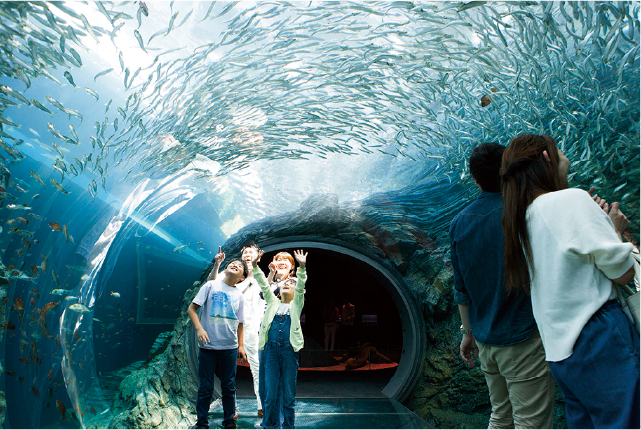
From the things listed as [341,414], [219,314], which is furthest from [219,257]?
[341,414]

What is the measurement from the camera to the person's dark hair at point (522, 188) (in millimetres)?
1681

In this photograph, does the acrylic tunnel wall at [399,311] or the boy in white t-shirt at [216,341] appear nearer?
the boy in white t-shirt at [216,341]

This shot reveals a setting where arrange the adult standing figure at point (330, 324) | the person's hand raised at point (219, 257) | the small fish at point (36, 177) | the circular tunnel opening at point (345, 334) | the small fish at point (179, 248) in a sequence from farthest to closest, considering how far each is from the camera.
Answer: the adult standing figure at point (330, 324), the circular tunnel opening at point (345, 334), the small fish at point (179, 248), the person's hand raised at point (219, 257), the small fish at point (36, 177)

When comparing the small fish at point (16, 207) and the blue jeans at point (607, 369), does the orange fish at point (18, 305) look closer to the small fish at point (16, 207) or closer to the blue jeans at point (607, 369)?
the small fish at point (16, 207)

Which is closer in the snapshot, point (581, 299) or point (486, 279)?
point (581, 299)

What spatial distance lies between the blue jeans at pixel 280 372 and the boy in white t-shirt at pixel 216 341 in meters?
0.51

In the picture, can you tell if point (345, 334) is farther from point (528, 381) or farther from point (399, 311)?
point (528, 381)

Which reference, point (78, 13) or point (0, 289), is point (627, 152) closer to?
point (78, 13)

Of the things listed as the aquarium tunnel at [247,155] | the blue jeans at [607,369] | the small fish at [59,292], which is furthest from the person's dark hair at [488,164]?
the small fish at [59,292]

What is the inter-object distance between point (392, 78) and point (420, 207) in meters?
2.07

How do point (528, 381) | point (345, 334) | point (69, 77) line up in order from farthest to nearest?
point (345, 334) < point (69, 77) < point (528, 381)

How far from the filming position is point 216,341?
3.61 metres

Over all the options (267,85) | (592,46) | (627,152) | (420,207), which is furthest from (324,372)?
(592,46)

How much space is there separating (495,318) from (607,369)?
2.31 ft
